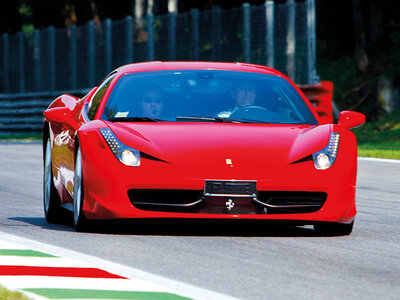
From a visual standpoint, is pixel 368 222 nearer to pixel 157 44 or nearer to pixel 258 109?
pixel 258 109

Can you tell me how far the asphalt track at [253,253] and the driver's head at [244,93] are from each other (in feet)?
3.30

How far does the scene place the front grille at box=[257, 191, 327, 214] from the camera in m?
8.29

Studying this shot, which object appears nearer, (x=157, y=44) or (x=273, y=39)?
(x=273, y=39)

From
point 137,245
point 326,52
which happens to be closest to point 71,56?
point 326,52

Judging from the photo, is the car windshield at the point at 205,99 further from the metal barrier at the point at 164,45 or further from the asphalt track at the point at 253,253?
the metal barrier at the point at 164,45

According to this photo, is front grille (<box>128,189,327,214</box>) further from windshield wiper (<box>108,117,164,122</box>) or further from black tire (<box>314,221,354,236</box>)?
windshield wiper (<box>108,117,164,122</box>)

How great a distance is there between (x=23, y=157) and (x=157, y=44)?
9596 millimetres

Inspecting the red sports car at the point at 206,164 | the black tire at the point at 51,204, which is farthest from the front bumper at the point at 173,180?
the black tire at the point at 51,204

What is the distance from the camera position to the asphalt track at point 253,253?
6.28 m

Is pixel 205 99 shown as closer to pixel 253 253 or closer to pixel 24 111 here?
pixel 253 253

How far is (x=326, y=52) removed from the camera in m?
38.0

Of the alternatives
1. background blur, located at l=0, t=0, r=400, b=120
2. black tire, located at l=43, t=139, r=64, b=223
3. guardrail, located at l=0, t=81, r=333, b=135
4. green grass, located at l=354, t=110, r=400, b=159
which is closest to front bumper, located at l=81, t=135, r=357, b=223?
black tire, located at l=43, t=139, r=64, b=223

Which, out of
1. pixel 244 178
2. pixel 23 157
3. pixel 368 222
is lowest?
pixel 23 157

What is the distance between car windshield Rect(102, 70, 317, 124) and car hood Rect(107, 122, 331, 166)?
0.31 meters
